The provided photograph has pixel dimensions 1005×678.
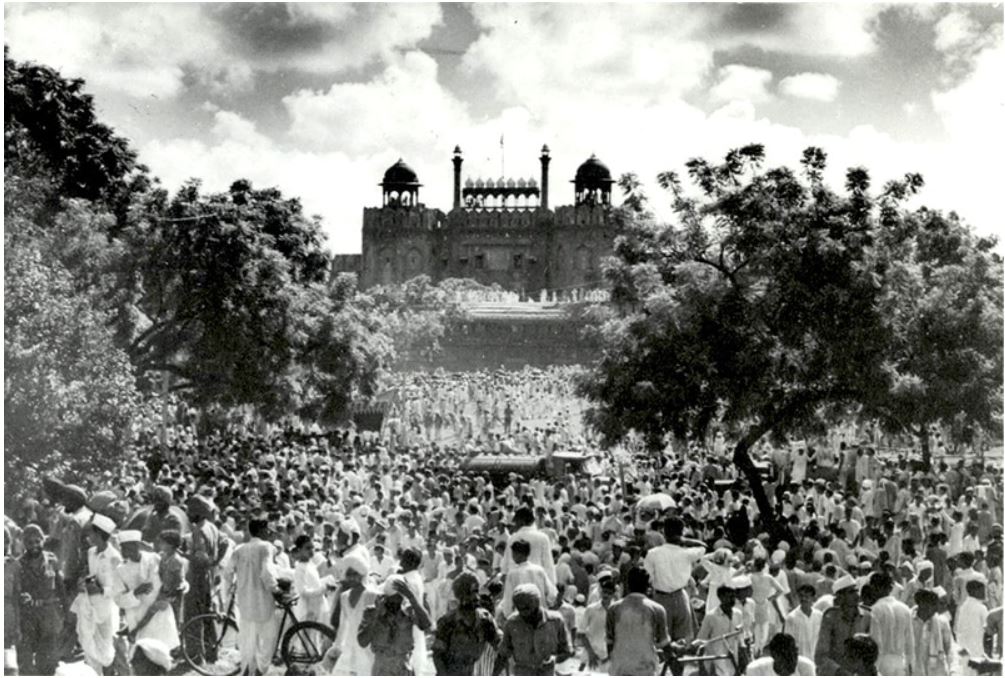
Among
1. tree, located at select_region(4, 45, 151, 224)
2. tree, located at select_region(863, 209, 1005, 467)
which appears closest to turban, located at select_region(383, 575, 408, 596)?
tree, located at select_region(4, 45, 151, 224)

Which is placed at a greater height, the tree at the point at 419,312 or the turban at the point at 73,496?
the tree at the point at 419,312

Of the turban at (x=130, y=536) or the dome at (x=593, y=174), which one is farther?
the dome at (x=593, y=174)

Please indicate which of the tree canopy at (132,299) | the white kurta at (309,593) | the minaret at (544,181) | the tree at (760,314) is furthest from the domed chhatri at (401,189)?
the white kurta at (309,593)

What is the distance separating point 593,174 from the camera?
243ft

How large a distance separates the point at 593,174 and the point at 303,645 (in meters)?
67.2

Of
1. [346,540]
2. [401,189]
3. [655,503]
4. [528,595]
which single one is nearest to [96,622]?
[346,540]

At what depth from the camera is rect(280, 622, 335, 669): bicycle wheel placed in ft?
27.4

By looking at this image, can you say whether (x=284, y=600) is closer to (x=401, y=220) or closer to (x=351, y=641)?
(x=351, y=641)

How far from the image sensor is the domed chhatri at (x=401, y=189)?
2889 inches

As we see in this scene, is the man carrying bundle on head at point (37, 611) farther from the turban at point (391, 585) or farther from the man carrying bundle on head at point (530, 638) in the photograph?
the man carrying bundle on head at point (530, 638)

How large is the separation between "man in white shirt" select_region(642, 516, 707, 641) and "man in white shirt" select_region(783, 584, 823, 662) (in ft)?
2.29

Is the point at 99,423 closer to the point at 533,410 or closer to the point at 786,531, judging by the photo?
the point at 786,531

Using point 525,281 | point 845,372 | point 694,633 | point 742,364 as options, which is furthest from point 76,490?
point 525,281

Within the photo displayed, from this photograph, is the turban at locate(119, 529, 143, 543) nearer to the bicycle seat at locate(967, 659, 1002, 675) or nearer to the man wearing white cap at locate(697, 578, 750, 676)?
the man wearing white cap at locate(697, 578, 750, 676)
